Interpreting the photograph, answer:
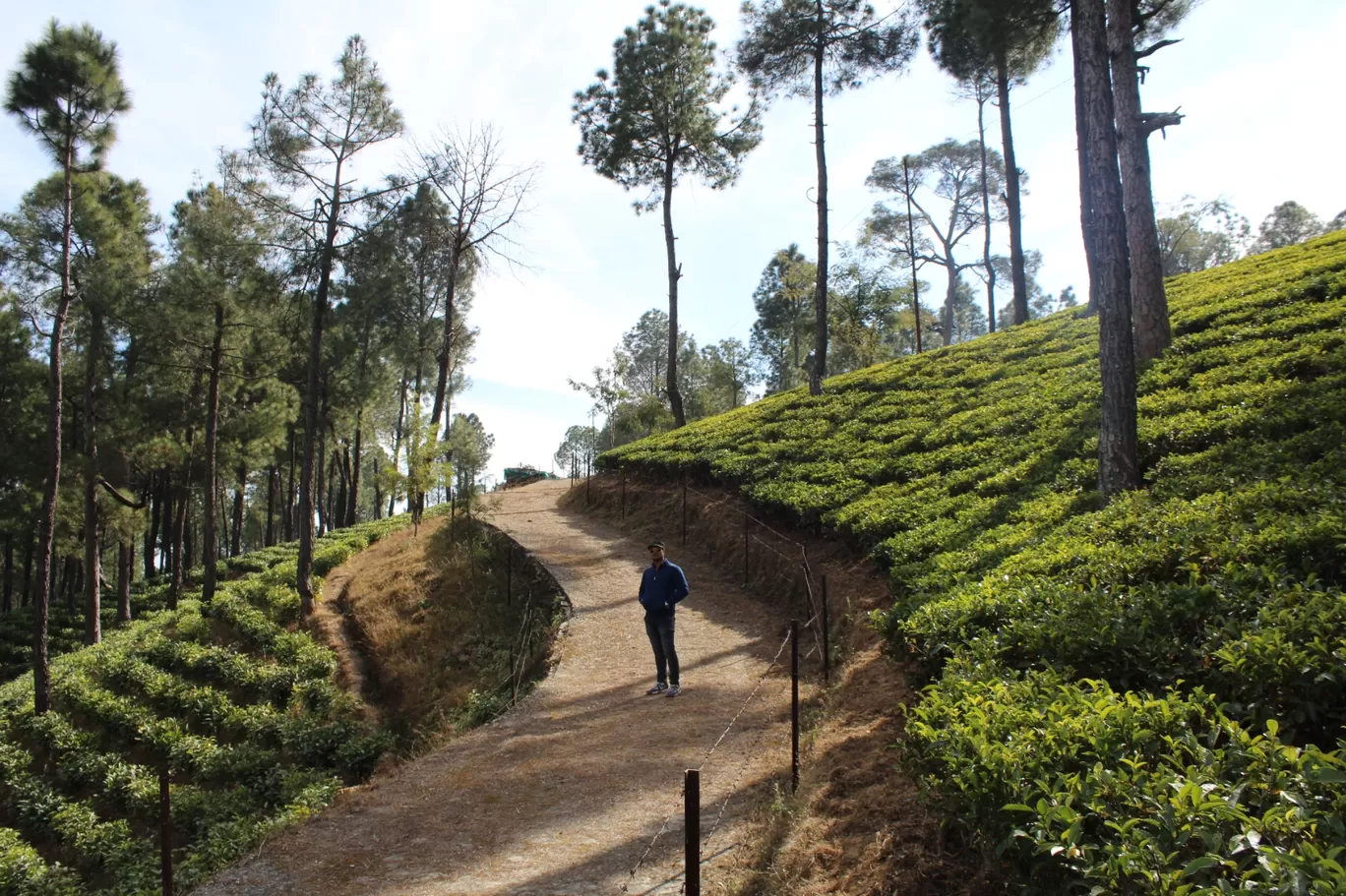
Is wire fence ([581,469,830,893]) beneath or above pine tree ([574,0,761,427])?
beneath

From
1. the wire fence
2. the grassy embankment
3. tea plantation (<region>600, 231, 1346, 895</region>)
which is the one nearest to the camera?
tea plantation (<region>600, 231, 1346, 895</region>)

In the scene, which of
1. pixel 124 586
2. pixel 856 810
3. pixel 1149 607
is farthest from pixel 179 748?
pixel 124 586

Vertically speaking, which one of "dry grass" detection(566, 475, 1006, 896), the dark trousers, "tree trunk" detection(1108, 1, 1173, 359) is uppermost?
"tree trunk" detection(1108, 1, 1173, 359)

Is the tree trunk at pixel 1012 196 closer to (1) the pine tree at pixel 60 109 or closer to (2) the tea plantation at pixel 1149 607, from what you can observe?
(2) the tea plantation at pixel 1149 607

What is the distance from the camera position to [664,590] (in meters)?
8.50

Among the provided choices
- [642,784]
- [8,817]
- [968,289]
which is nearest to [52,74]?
[8,817]

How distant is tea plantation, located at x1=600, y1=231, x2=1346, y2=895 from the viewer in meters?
2.70

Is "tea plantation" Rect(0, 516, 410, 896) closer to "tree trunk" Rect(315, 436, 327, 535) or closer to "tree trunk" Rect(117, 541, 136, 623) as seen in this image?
"tree trunk" Rect(117, 541, 136, 623)

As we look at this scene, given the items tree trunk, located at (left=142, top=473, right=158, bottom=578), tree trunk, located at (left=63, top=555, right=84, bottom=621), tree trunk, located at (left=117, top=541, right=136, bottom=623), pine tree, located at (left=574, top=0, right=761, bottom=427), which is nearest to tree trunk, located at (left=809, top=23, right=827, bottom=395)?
pine tree, located at (left=574, top=0, right=761, bottom=427)

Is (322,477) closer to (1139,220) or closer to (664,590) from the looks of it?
(664,590)

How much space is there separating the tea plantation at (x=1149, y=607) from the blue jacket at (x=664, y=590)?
Answer: 2.31m

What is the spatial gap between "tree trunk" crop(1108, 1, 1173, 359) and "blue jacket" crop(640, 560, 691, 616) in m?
8.64

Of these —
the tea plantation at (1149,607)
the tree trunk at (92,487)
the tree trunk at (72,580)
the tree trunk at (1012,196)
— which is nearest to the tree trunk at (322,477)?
the tree trunk at (72,580)

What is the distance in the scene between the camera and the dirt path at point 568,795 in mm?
5094
